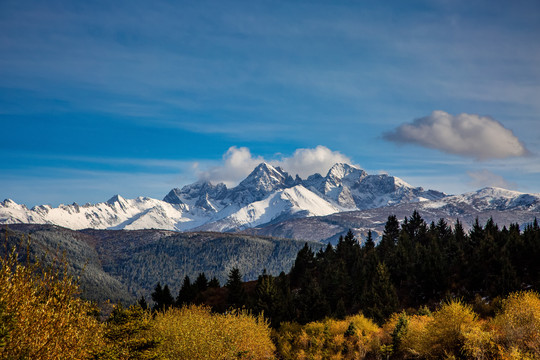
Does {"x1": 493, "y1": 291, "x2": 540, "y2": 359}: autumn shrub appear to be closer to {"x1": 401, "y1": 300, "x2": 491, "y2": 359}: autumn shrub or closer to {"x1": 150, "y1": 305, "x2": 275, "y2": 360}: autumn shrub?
{"x1": 401, "y1": 300, "x2": 491, "y2": 359}: autumn shrub

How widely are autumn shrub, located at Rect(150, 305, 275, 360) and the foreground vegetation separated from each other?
0.15 m

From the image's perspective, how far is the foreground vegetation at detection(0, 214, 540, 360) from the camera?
19.6m

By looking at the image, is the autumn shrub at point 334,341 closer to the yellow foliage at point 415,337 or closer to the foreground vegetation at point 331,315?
the foreground vegetation at point 331,315

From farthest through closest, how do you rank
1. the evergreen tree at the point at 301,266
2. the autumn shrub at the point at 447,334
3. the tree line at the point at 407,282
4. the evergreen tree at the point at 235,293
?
the evergreen tree at the point at 301,266 < the evergreen tree at the point at 235,293 < the tree line at the point at 407,282 < the autumn shrub at the point at 447,334

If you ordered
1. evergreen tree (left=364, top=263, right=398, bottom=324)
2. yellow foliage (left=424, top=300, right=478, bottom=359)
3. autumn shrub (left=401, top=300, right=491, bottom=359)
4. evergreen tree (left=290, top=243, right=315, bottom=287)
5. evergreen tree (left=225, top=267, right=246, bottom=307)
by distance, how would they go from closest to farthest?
autumn shrub (left=401, top=300, right=491, bottom=359)
yellow foliage (left=424, top=300, right=478, bottom=359)
evergreen tree (left=364, top=263, right=398, bottom=324)
evergreen tree (left=225, top=267, right=246, bottom=307)
evergreen tree (left=290, top=243, right=315, bottom=287)

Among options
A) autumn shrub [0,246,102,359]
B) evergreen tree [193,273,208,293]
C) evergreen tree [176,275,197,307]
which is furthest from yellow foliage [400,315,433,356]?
evergreen tree [193,273,208,293]

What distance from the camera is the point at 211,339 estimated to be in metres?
46.8

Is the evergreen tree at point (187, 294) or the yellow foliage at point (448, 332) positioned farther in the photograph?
the evergreen tree at point (187, 294)

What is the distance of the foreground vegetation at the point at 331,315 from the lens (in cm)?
1959

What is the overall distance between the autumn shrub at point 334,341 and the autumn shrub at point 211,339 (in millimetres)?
5296

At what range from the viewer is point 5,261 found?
18984mm

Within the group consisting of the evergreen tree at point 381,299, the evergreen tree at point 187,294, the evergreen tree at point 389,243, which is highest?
the evergreen tree at point 389,243

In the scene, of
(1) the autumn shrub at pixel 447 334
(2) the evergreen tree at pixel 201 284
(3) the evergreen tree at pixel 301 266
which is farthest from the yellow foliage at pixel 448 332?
(2) the evergreen tree at pixel 201 284

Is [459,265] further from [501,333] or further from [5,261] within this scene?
[5,261]
